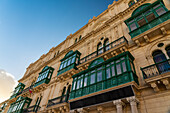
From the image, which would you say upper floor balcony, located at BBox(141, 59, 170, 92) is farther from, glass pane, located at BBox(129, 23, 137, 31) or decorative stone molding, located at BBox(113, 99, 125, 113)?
glass pane, located at BBox(129, 23, 137, 31)

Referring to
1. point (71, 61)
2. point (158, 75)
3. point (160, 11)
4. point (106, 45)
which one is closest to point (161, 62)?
point (158, 75)

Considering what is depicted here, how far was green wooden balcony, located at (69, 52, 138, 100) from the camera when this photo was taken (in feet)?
27.2

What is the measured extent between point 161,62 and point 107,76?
4048 millimetres

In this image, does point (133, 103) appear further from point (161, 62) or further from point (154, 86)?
point (161, 62)

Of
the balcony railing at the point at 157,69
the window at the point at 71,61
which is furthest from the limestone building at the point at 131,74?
the window at the point at 71,61

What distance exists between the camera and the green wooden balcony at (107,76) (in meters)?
8.29

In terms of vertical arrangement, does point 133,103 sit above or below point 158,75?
below

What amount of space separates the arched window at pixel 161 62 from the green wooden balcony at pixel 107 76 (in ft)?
5.64

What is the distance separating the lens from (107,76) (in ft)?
30.8

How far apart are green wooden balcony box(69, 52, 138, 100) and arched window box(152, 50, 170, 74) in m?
1.72

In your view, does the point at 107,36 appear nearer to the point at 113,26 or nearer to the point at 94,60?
the point at 113,26

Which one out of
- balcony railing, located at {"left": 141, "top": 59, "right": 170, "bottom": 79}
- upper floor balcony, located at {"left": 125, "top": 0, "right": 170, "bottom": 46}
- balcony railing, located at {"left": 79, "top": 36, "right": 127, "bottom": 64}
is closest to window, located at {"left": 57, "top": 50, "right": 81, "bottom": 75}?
balcony railing, located at {"left": 79, "top": 36, "right": 127, "bottom": 64}

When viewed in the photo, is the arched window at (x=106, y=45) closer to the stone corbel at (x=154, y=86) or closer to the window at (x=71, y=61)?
the window at (x=71, y=61)

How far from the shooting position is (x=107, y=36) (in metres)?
15.0
